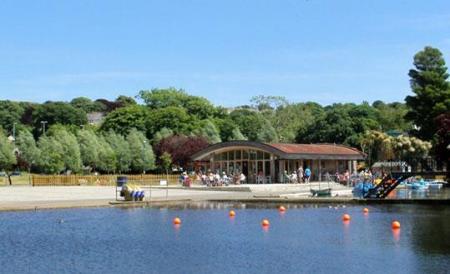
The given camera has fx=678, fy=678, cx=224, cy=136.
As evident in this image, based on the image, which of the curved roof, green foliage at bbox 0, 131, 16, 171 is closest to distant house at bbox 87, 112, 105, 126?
green foliage at bbox 0, 131, 16, 171

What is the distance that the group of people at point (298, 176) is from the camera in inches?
2411

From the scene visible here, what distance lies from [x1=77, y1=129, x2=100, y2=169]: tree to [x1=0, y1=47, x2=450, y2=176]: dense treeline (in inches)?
5.6

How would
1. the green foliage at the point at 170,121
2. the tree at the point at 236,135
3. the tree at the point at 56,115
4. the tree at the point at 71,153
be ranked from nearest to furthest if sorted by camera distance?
the tree at the point at 71,153
the green foliage at the point at 170,121
the tree at the point at 236,135
the tree at the point at 56,115

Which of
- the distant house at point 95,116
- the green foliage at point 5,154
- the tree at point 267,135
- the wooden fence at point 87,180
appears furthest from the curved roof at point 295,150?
the distant house at point 95,116

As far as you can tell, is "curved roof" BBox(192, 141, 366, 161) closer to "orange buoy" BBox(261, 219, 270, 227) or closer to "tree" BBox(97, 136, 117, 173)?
"tree" BBox(97, 136, 117, 173)

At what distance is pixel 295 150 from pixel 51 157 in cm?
3080

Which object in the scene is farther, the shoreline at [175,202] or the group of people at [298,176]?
the group of people at [298,176]

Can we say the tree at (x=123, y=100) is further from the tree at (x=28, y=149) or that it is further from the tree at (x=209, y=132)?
the tree at (x=28, y=149)

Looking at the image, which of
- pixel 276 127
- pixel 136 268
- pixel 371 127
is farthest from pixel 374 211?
pixel 276 127

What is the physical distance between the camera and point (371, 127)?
105 metres

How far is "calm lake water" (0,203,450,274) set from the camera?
1873cm

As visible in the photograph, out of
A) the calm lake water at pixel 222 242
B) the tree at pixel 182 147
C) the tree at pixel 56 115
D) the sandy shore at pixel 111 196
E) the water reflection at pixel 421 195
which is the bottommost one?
the calm lake water at pixel 222 242

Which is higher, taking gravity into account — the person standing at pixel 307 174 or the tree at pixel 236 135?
the tree at pixel 236 135

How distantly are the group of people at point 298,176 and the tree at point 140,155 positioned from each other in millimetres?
28889
